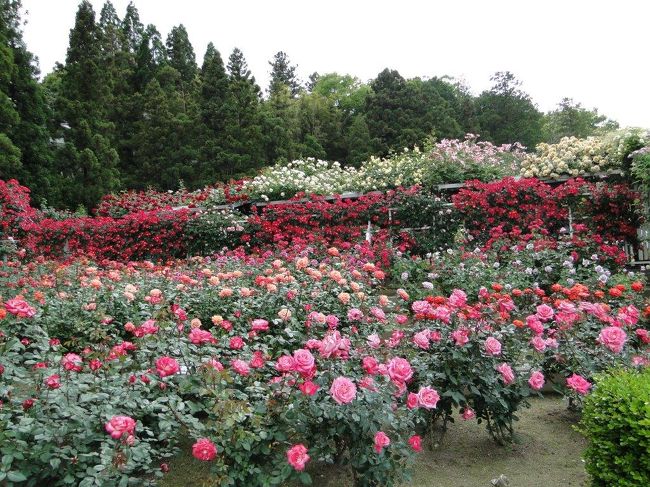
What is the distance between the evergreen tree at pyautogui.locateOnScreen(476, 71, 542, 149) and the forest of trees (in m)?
0.08

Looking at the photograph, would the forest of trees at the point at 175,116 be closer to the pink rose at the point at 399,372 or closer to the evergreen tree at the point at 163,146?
the evergreen tree at the point at 163,146

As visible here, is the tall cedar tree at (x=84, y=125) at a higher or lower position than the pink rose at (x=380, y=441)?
higher

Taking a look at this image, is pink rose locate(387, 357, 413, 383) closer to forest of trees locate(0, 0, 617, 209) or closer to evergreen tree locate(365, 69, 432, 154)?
forest of trees locate(0, 0, 617, 209)

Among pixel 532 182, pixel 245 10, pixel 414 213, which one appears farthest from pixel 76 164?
pixel 532 182

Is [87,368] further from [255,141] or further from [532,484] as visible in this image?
[255,141]

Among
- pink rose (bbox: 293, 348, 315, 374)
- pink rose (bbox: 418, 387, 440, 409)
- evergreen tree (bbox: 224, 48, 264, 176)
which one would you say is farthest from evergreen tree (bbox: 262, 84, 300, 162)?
pink rose (bbox: 293, 348, 315, 374)

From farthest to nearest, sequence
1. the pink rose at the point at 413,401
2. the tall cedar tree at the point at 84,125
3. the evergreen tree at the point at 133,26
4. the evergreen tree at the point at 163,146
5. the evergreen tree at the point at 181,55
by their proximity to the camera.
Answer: the evergreen tree at the point at 133,26 → the evergreen tree at the point at 181,55 → the evergreen tree at the point at 163,146 → the tall cedar tree at the point at 84,125 → the pink rose at the point at 413,401

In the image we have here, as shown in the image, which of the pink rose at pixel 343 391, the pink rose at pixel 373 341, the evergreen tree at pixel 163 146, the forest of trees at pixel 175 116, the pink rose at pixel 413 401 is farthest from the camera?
the evergreen tree at pixel 163 146

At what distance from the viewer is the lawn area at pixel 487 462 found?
213 cm

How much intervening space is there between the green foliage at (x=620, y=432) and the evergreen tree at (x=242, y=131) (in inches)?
710

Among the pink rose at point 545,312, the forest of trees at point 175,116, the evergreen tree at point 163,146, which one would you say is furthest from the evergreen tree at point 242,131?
the pink rose at point 545,312

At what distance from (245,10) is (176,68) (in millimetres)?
20947

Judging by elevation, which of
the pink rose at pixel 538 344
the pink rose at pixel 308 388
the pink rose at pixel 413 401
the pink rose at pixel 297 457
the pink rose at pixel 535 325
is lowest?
the pink rose at pixel 297 457

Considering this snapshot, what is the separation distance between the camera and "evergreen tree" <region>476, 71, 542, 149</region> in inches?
1209
